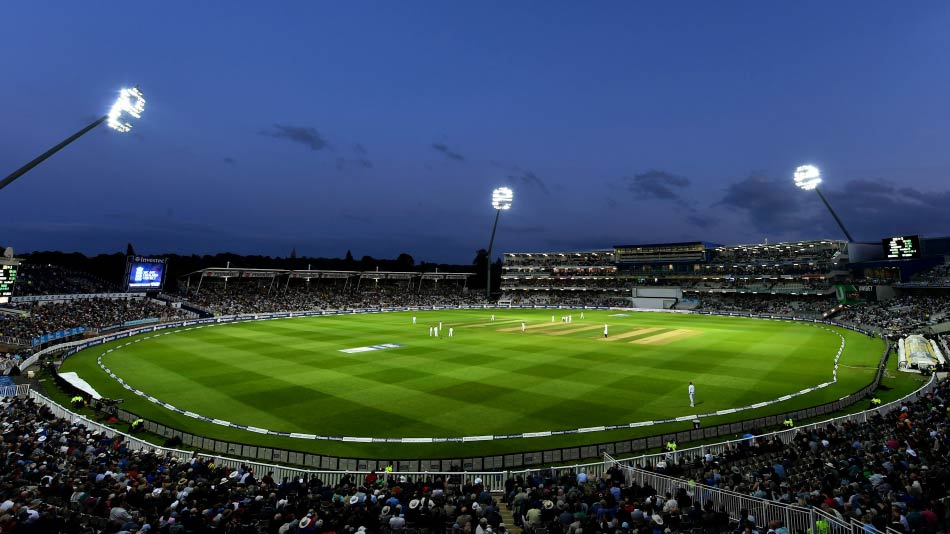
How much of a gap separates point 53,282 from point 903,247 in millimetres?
114380

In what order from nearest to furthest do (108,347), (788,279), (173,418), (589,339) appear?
(173,418) < (108,347) < (589,339) < (788,279)

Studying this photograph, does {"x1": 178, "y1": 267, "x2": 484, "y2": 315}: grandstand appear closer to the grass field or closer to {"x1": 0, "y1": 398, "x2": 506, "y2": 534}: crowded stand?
the grass field

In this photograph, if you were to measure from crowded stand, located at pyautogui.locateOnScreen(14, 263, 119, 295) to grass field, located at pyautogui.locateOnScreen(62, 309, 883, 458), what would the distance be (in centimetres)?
2744

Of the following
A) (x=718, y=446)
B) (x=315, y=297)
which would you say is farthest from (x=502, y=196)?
(x=718, y=446)

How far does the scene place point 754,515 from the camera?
10.4 metres

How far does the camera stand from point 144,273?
6394cm

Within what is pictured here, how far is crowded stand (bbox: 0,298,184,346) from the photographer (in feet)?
146

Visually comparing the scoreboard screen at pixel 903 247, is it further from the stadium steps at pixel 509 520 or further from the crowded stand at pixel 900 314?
the stadium steps at pixel 509 520

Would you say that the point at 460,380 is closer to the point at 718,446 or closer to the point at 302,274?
the point at 718,446

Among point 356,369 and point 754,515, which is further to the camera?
point 356,369

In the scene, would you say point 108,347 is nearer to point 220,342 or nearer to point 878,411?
point 220,342

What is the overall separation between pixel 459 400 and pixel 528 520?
49.9ft

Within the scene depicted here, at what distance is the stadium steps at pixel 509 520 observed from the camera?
402 inches

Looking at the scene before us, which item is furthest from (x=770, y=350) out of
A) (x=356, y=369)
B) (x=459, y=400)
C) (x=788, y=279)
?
(x=788, y=279)
